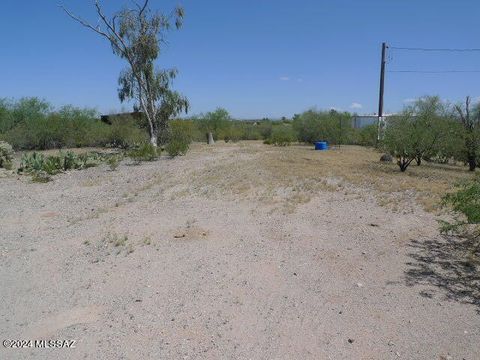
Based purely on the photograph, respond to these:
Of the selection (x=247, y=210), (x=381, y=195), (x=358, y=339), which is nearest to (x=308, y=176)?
(x=381, y=195)

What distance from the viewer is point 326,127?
94.4 ft

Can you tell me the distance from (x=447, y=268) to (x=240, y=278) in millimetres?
2776

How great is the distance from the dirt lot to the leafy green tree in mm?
4816

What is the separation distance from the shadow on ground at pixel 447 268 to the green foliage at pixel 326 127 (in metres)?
22.4

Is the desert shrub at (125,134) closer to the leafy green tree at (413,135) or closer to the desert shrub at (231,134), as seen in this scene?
the desert shrub at (231,134)

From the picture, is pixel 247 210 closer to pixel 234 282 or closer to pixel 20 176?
pixel 234 282

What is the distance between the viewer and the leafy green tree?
47.9ft

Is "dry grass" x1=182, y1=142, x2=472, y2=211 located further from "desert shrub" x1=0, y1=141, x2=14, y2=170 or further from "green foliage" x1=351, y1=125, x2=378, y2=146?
"green foliage" x1=351, y1=125, x2=378, y2=146

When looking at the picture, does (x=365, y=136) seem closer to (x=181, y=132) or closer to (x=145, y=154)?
(x=181, y=132)

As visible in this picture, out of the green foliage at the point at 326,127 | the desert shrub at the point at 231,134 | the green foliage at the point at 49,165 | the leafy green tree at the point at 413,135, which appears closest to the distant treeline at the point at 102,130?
the green foliage at the point at 326,127

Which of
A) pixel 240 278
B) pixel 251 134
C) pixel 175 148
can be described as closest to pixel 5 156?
pixel 175 148

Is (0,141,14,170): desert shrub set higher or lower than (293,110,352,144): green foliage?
lower

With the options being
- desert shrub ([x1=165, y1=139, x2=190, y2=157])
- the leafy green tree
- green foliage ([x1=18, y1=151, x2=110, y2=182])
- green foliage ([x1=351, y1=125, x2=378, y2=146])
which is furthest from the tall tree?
green foliage ([x1=18, y1=151, x2=110, y2=182])

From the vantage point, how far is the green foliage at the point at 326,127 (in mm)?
28609
